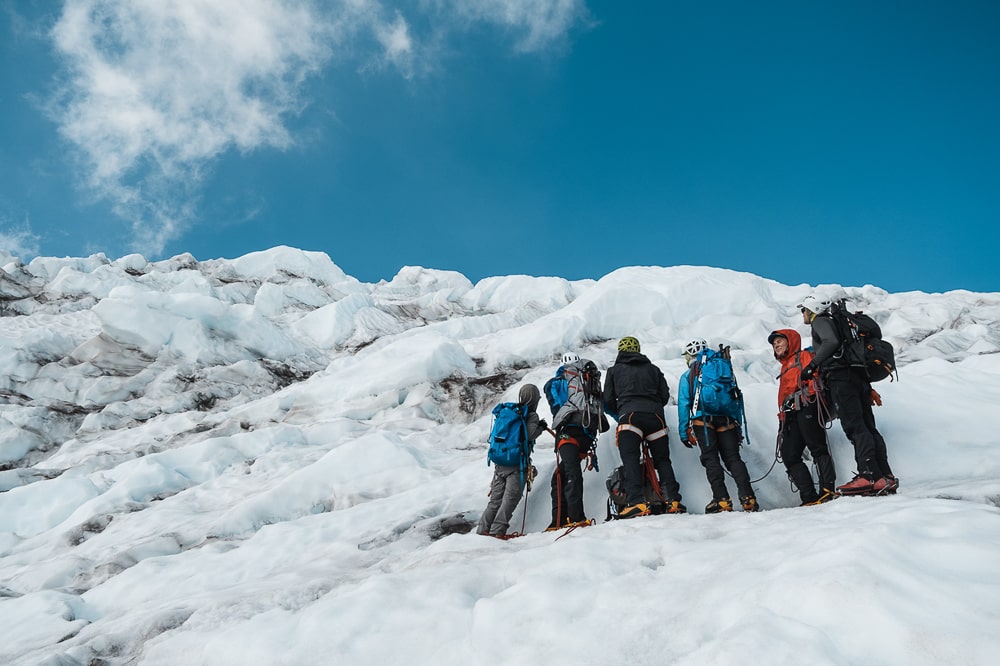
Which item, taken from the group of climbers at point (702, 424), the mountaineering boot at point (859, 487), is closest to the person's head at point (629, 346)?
the group of climbers at point (702, 424)

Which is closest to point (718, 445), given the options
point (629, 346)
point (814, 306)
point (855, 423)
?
point (855, 423)

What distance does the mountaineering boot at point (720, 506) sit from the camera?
6.13m

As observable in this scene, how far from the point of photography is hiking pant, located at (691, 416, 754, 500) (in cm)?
639

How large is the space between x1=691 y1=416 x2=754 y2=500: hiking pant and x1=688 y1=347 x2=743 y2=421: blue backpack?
5.1 inches

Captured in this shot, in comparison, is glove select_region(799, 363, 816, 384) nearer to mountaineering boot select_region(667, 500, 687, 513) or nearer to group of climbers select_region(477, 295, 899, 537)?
group of climbers select_region(477, 295, 899, 537)

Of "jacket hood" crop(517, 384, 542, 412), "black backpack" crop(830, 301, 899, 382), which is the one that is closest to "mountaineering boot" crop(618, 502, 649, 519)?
"jacket hood" crop(517, 384, 542, 412)

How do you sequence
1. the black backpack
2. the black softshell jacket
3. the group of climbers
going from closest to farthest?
the black backpack → the group of climbers → the black softshell jacket

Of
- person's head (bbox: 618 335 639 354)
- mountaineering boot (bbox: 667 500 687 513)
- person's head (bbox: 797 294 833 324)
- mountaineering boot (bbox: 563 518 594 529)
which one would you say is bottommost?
mountaineering boot (bbox: 563 518 594 529)

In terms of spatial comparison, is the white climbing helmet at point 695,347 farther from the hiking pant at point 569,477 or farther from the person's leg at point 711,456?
the hiking pant at point 569,477

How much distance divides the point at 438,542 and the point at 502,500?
4.06 ft

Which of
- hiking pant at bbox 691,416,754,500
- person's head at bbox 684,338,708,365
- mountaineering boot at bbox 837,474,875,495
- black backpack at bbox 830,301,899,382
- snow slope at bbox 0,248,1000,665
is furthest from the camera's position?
person's head at bbox 684,338,708,365

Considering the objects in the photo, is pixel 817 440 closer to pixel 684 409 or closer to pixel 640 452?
pixel 684 409

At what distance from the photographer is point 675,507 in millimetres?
6316

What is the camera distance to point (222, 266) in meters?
53.8
